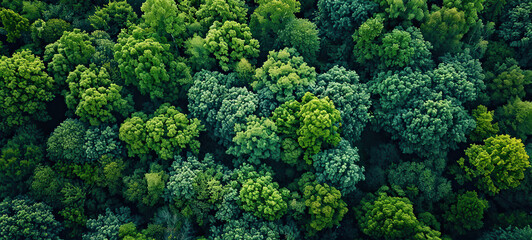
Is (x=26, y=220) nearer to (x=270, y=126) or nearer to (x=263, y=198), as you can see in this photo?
(x=263, y=198)

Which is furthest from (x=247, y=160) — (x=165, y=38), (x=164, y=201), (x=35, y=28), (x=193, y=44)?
(x=35, y=28)

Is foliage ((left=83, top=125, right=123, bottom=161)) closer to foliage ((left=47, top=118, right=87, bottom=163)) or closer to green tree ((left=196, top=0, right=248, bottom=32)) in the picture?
foliage ((left=47, top=118, right=87, bottom=163))

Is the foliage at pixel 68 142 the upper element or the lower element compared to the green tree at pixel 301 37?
lower

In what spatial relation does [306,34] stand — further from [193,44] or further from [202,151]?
[202,151]

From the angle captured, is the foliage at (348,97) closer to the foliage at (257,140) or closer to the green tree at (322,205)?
the foliage at (257,140)

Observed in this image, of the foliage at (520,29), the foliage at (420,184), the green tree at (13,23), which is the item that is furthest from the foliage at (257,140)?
the foliage at (520,29)
